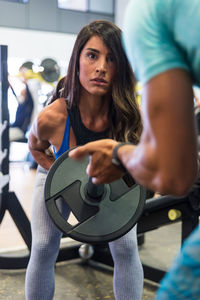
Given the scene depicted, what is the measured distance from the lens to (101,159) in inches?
32.9

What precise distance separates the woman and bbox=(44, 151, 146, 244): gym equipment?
130 millimetres

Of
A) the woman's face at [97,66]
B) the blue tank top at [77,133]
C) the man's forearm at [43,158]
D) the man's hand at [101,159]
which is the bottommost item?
Answer: the man's forearm at [43,158]

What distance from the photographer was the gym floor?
84.4 inches

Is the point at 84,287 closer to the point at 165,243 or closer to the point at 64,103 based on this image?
the point at 165,243

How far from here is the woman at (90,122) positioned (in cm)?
148

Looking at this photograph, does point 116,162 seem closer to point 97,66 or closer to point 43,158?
point 97,66

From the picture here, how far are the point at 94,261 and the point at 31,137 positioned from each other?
1.24m

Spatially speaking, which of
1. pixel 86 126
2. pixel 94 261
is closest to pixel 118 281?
pixel 86 126

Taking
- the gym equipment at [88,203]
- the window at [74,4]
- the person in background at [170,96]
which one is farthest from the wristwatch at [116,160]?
the window at [74,4]

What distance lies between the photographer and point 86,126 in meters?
1.56

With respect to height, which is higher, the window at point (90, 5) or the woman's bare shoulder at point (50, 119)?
the window at point (90, 5)

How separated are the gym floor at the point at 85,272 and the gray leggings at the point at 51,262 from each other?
24.9 inches

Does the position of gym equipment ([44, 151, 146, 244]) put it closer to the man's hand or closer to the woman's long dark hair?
the woman's long dark hair

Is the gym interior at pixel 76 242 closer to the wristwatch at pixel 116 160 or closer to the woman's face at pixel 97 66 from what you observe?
the woman's face at pixel 97 66
